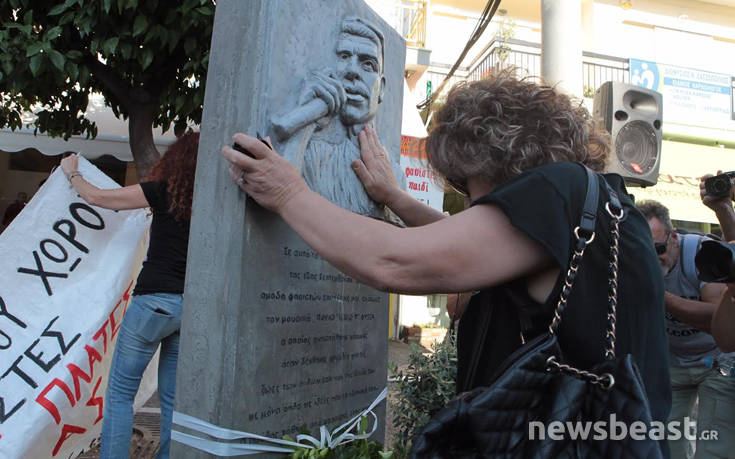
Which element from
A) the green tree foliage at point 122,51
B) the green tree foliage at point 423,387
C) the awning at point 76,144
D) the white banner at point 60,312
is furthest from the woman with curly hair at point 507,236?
the awning at point 76,144

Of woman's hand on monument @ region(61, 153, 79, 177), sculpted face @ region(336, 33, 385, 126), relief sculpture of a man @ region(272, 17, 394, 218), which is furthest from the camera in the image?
woman's hand on monument @ region(61, 153, 79, 177)

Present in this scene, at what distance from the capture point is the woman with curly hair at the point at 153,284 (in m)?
2.95

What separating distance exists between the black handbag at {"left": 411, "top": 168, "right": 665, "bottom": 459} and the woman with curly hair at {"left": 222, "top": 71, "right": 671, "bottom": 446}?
0.07 meters

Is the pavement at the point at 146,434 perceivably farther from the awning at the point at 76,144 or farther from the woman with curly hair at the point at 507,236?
the woman with curly hair at the point at 507,236

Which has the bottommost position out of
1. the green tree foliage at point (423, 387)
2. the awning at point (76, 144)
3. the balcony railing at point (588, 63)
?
the green tree foliage at point (423, 387)

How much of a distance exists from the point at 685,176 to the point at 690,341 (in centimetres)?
947

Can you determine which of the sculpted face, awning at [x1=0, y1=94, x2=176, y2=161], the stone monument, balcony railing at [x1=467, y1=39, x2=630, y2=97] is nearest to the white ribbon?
the stone monument

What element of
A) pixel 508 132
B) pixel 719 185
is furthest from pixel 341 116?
pixel 719 185

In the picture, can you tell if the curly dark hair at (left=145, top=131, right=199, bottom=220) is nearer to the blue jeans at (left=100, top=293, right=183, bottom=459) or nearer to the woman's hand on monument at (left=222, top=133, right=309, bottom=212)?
the blue jeans at (left=100, top=293, right=183, bottom=459)

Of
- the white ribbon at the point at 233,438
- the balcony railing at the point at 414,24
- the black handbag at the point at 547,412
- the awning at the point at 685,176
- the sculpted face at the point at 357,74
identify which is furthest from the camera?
the balcony railing at the point at 414,24

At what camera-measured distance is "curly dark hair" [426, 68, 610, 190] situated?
1.47m

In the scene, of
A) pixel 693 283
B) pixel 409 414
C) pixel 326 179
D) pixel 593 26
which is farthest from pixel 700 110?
pixel 326 179

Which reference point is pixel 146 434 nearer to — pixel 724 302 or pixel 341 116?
pixel 341 116

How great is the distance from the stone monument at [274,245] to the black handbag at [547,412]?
2.27 ft
